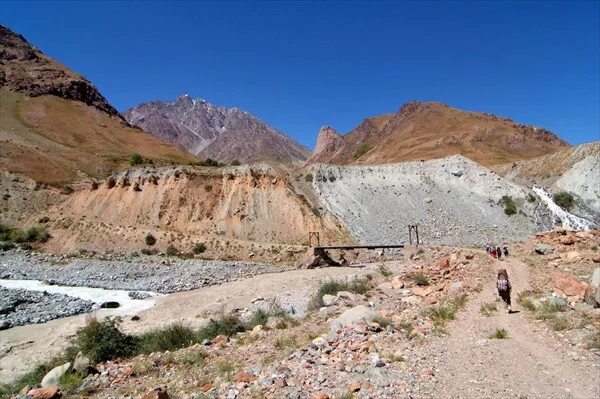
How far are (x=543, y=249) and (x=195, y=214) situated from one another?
36.5m

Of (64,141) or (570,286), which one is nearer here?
(570,286)

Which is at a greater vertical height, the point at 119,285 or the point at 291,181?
the point at 291,181

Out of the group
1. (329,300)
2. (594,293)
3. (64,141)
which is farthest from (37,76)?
(594,293)

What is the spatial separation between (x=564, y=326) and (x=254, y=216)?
38044mm

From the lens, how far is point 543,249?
66.4 ft

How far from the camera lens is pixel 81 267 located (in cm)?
3778

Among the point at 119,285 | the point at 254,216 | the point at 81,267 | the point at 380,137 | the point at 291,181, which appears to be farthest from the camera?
the point at 380,137

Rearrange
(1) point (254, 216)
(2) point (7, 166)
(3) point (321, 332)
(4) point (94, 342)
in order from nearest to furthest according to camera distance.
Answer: (3) point (321, 332), (4) point (94, 342), (1) point (254, 216), (2) point (7, 166)

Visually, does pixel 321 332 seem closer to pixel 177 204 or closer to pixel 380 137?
pixel 177 204

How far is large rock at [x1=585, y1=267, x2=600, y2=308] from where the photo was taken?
1131 centimetres

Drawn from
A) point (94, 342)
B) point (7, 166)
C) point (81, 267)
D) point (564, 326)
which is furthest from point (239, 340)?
point (7, 166)

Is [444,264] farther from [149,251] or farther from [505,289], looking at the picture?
[149,251]

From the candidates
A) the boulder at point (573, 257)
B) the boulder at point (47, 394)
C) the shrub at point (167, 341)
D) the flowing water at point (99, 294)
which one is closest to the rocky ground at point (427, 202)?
the flowing water at point (99, 294)

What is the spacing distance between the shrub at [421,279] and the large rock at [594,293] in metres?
6.88
